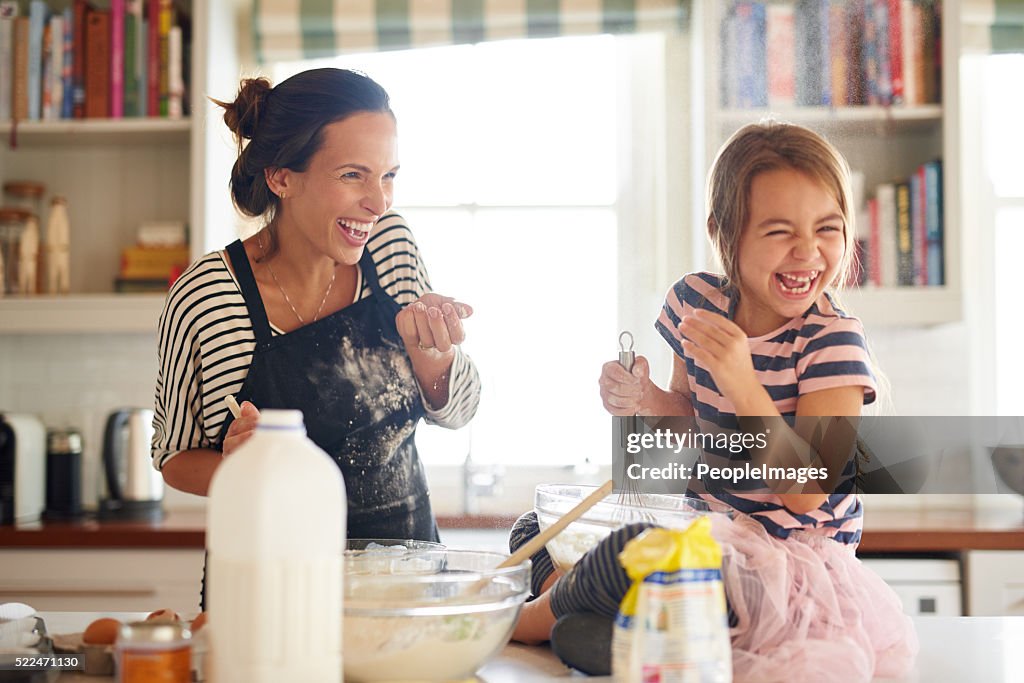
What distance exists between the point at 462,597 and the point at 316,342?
1.41 ft

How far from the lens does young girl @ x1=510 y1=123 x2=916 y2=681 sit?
85 cm

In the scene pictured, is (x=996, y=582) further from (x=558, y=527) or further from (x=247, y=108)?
(x=247, y=108)

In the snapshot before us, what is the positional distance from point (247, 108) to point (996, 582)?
1.31 m

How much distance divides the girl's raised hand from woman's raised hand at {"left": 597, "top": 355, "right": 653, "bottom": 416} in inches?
2.6

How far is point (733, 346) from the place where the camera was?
1.01 m

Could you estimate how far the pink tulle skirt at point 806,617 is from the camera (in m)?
0.84

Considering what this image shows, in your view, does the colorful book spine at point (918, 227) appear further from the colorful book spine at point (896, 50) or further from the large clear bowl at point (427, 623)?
the large clear bowl at point (427, 623)

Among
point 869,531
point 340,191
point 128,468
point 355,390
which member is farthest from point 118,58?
point 869,531

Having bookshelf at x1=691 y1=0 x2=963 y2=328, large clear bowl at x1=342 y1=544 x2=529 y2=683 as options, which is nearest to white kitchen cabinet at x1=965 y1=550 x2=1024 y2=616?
bookshelf at x1=691 y1=0 x2=963 y2=328

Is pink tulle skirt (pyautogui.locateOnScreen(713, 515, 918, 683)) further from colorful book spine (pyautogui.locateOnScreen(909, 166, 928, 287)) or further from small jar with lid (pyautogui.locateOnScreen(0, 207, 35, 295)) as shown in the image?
small jar with lid (pyautogui.locateOnScreen(0, 207, 35, 295))

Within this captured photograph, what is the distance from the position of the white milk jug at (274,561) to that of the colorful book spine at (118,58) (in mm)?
1451

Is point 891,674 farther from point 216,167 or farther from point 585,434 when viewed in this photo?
point 216,167

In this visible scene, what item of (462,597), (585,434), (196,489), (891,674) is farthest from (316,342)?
(891,674)

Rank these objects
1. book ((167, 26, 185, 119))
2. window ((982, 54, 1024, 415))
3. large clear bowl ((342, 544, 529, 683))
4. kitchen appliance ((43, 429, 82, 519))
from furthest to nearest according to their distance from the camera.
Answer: kitchen appliance ((43, 429, 82, 519))
book ((167, 26, 185, 119))
window ((982, 54, 1024, 415))
large clear bowl ((342, 544, 529, 683))
